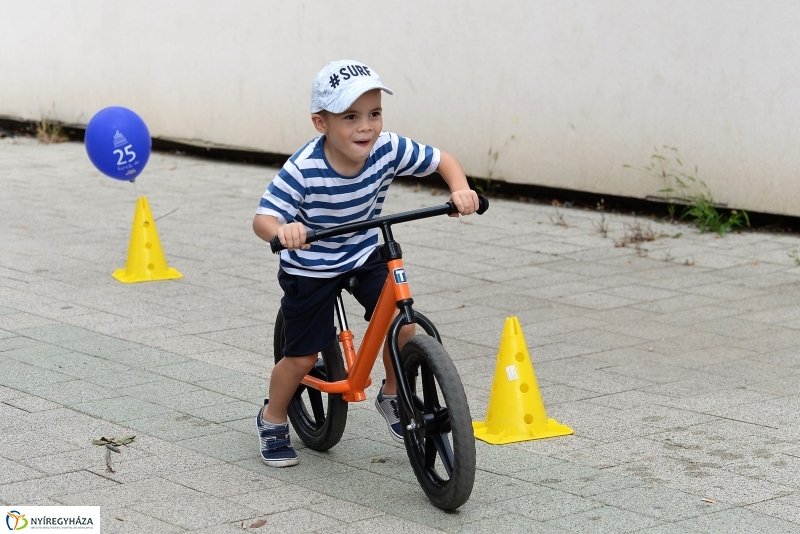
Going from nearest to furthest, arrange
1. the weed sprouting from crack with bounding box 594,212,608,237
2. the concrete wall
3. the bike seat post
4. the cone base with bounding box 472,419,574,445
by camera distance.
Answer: the bike seat post
the cone base with bounding box 472,419,574,445
the concrete wall
the weed sprouting from crack with bounding box 594,212,608,237

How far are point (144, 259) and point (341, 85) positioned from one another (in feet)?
14.2

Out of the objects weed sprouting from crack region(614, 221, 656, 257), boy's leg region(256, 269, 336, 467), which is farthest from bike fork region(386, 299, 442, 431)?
weed sprouting from crack region(614, 221, 656, 257)

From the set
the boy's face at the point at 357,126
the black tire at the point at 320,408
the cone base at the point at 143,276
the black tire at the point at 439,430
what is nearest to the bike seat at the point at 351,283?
the black tire at the point at 320,408

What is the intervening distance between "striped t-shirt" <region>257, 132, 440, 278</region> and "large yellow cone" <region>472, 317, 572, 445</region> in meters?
0.83

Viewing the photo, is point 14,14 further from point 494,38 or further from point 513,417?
point 513,417

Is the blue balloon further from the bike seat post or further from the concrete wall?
the concrete wall

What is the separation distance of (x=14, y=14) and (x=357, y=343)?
38.8ft

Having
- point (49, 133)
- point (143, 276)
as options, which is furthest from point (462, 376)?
point (49, 133)

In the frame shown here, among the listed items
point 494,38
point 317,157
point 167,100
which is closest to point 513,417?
point 317,157

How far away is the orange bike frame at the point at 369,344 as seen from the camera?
429 cm

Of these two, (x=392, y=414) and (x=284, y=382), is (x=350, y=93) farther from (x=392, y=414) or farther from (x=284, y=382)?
(x=392, y=414)

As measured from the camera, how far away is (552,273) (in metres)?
8.41

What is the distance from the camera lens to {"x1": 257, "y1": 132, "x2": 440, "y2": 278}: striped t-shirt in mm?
4402

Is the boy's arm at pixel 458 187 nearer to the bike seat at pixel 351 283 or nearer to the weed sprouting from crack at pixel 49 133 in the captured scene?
the bike seat at pixel 351 283
